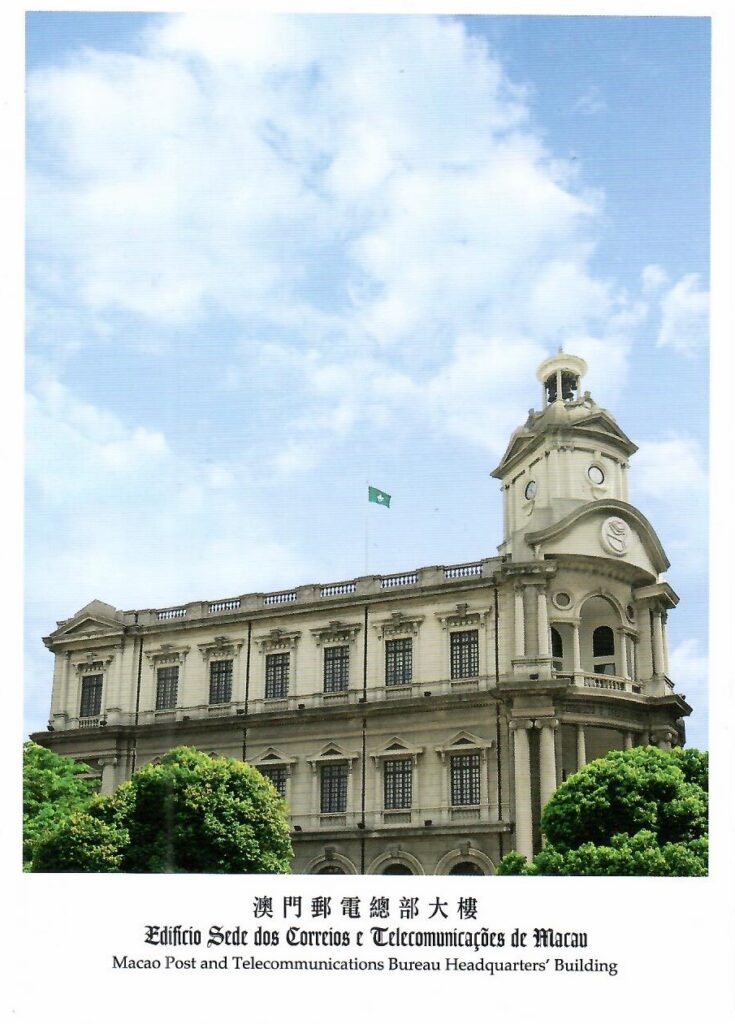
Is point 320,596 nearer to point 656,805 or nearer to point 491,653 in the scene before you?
point 491,653

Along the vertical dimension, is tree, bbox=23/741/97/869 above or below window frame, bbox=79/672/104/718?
below

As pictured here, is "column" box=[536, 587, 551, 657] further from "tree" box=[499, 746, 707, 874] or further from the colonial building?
"tree" box=[499, 746, 707, 874]

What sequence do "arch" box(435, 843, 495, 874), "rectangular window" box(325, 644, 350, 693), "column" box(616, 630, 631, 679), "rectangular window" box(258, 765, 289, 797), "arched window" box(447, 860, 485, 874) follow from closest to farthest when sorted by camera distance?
"arch" box(435, 843, 495, 874) < "arched window" box(447, 860, 485, 874) < "column" box(616, 630, 631, 679) < "rectangular window" box(258, 765, 289, 797) < "rectangular window" box(325, 644, 350, 693)

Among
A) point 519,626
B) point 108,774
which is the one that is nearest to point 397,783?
point 519,626

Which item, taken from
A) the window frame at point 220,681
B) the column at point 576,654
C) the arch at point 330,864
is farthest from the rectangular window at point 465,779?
the window frame at point 220,681

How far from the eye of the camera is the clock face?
41.2 m

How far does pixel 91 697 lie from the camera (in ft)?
143

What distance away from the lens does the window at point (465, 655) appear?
40281 millimetres

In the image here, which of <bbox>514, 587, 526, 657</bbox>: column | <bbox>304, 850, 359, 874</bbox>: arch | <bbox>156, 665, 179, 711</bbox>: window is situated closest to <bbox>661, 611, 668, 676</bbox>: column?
<bbox>514, 587, 526, 657</bbox>: column

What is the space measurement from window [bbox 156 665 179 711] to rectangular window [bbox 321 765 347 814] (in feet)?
18.7

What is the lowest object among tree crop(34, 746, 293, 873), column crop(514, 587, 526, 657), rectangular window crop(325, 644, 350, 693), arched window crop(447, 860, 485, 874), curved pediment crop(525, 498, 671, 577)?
arched window crop(447, 860, 485, 874)

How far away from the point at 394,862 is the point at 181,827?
9811 millimetres

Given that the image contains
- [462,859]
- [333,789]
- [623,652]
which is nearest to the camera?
[462,859]

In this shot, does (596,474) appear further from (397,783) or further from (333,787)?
(333,787)
